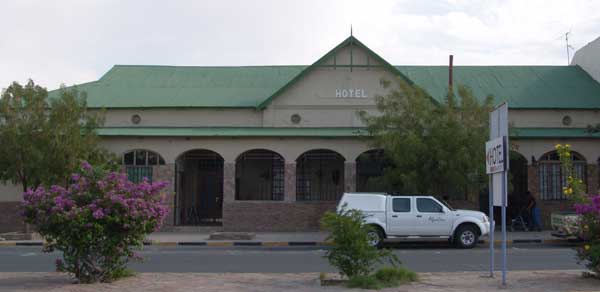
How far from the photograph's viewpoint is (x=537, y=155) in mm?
27312

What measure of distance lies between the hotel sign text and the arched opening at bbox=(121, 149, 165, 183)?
7.88 m

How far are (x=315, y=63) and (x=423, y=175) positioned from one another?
7.53 m

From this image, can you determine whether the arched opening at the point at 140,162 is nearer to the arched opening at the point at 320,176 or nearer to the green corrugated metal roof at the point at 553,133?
the arched opening at the point at 320,176

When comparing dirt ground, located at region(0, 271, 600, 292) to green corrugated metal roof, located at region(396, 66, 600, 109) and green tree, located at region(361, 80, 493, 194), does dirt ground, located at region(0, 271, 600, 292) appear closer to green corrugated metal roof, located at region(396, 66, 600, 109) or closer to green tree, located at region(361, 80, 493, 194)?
green tree, located at region(361, 80, 493, 194)

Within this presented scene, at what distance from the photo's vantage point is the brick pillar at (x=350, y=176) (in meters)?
27.3

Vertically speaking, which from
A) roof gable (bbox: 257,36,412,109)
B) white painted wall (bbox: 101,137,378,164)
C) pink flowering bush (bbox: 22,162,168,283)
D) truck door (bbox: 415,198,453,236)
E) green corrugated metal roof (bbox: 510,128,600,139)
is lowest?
truck door (bbox: 415,198,453,236)

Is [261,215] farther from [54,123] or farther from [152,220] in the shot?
[152,220]

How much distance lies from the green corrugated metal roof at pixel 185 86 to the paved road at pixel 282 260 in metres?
9.91

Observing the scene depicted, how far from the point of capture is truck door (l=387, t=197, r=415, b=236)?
20.9 metres

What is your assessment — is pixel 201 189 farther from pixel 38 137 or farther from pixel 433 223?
pixel 433 223

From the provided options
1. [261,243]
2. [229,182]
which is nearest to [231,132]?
[229,182]

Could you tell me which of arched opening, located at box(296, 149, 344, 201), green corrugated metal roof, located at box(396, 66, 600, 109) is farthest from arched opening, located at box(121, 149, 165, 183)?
green corrugated metal roof, located at box(396, 66, 600, 109)

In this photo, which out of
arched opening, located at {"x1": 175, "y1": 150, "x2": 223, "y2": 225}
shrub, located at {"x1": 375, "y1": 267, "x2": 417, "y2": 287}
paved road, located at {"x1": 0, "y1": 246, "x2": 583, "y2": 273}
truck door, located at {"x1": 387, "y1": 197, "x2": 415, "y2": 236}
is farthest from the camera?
arched opening, located at {"x1": 175, "y1": 150, "x2": 223, "y2": 225}

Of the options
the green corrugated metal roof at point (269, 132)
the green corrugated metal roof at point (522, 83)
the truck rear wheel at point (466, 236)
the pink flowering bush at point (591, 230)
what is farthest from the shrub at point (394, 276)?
the green corrugated metal roof at point (522, 83)
